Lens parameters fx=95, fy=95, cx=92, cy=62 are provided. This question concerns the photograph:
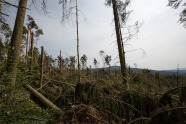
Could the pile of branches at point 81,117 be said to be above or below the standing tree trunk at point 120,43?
below

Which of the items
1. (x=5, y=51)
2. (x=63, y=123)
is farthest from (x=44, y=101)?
(x=5, y=51)

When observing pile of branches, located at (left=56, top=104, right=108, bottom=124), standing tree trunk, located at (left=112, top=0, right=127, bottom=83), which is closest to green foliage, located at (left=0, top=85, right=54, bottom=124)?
pile of branches, located at (left=56, top=104, right=108, bottom=124)

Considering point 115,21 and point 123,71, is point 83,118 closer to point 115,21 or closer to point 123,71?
point 123,71

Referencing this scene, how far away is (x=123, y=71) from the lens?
193 inches

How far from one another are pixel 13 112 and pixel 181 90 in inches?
113

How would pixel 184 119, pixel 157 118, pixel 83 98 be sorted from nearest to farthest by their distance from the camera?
pixel 184 119, pixel 157 118, pixel 83 98

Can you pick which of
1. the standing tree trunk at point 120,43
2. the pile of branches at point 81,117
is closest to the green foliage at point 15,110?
the pile of branches at point 81,117

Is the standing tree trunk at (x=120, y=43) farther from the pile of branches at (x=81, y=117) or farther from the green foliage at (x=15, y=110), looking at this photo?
the green foliage at (x=15, y=110)

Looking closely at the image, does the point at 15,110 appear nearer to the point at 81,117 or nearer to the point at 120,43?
the point at 81,117

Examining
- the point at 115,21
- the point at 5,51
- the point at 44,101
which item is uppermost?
the point at 115,21

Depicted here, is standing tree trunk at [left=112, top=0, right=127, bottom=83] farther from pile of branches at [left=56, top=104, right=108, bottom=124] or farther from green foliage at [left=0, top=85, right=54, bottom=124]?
green foliage at [left=0, top=85, right=54, bottom=124]

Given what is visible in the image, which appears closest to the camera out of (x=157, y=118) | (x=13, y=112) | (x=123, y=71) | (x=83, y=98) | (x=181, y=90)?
(x=157, y=118)

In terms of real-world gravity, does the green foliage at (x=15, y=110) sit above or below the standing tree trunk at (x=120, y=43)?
below

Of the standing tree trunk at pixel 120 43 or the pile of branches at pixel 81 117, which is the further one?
the standing tree trunk at pixel 120 43
